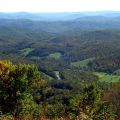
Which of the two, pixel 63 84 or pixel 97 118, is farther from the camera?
pixel 63 84

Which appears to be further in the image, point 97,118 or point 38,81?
point 38,81

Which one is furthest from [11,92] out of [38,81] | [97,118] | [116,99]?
[116,99]

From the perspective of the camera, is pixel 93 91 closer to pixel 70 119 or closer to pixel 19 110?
pixel 19 110

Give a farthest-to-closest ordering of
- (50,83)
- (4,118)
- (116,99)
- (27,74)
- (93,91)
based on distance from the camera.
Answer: (50,83)
(116,99)
(27,74)
(93,91)
(4,118)

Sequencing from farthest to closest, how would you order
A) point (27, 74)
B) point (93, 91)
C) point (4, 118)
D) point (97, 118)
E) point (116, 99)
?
point (116, 99) < point (27, 74) < point (93, 91) < point (97, 118) < point (4, 118)

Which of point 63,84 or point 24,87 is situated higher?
point 24,87

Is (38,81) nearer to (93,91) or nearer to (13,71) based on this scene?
(13,71)

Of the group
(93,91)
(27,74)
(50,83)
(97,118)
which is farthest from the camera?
(50,83)

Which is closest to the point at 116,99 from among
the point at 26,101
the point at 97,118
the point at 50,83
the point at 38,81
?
the point at 38,81

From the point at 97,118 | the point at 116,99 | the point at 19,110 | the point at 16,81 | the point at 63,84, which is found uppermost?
the point at 97,118
